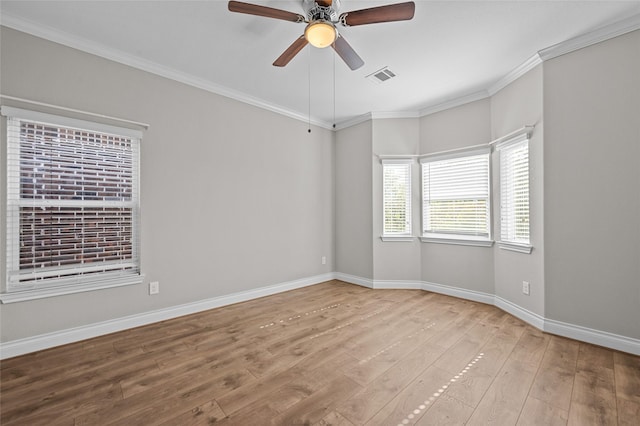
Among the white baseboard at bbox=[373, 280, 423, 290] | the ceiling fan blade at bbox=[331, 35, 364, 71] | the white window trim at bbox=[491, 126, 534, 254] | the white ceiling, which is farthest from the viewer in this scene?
the white baseboard at bbox=[373, 280, 423, 290]

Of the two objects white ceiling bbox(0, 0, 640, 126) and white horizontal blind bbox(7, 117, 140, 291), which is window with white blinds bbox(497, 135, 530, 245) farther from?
white horizontal blind bbox(7, 117, 140, 291)

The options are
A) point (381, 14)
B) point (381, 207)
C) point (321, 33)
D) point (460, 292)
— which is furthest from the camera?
point (381, 207)


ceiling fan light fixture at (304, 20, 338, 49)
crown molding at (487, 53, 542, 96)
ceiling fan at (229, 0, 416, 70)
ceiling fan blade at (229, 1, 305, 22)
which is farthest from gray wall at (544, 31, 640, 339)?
ceiling fan blade at (229, 1, 305, 22)

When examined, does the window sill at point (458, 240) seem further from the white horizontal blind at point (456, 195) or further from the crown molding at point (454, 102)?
the crown molding at point (454, 102)

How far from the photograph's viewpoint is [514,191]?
11.1 ft

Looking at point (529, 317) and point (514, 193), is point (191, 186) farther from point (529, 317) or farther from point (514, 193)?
point (529, 317)

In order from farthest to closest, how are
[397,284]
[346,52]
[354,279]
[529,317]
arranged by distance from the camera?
[354,279], [397,284], [529,317], [346,52]

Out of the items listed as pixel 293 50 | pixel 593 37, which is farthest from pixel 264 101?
pixel 593 37

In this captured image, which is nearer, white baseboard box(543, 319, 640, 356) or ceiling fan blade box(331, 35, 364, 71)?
ceiling fan blade box(331, 35, 364, 71)

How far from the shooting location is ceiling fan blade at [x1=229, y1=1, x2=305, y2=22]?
73.5 inches

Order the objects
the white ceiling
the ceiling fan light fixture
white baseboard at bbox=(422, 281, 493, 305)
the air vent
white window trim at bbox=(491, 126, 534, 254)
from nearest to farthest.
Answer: the ceiling fan light fixture
the white ceiling
white window trim at bbox=(491, 126, 534, 254)
the air vent
white baseboard at bbox=(422, 281, 493, 305)

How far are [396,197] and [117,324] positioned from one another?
160 inches

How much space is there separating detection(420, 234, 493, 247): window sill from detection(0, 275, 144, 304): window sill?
394cm

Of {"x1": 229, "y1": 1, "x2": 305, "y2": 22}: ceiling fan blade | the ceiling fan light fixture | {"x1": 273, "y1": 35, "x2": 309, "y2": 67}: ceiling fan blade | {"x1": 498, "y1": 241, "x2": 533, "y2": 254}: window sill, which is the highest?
{"x1": 229, "y1": 1, "x2": 305, "y2": 22}: ceiling fan blade
